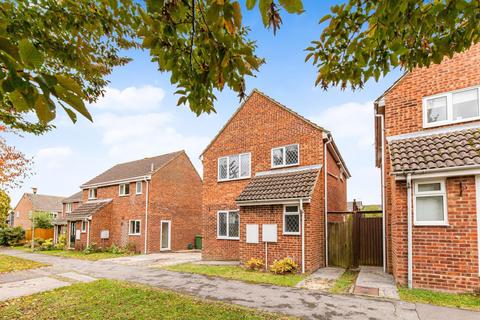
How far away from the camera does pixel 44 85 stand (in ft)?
3.91

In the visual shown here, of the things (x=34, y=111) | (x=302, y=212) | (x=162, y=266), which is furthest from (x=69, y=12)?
(x=162, y=266)

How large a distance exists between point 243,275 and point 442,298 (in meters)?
6.56

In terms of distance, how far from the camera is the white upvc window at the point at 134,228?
73.8 ft

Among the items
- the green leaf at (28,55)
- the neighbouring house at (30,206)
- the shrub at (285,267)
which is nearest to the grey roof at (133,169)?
the shrub at (285,267)

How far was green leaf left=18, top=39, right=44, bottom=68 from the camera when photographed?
3.61ft

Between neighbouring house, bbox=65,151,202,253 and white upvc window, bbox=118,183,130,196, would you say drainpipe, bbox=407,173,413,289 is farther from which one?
white upvc window, bbox=118,183,130,196

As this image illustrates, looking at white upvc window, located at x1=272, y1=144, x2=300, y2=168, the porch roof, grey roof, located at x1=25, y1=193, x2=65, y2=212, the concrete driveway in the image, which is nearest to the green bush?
grey roof, located at x1=25, y1=193, x2=65, y2=212

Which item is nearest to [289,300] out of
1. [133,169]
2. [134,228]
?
[134,228]

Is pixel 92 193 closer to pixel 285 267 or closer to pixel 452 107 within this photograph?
pixel 285 267

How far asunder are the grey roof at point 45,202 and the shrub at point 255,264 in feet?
139

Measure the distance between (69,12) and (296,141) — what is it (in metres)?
11.7

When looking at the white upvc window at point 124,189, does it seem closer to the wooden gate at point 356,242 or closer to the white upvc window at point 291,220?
the white upvc window at point 291,220

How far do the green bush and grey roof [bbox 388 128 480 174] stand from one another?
125ft

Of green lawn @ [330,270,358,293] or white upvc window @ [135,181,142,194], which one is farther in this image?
white upvc window @ [135,181,142,194]
